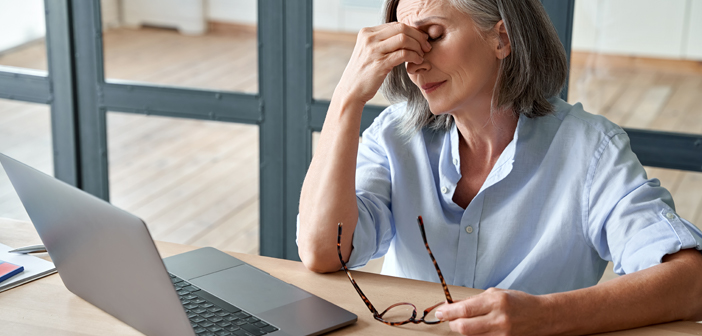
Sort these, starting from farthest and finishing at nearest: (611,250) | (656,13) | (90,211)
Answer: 1. (656,13)
2. (611,250)
3. (90,211)

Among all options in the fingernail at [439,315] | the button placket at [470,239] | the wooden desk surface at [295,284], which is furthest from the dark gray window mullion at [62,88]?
the fingernail at [439,315]

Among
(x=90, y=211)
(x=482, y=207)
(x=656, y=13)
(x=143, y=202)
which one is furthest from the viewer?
(x=143, y=202)

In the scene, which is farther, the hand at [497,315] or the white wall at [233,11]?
the white wall at [233,11]

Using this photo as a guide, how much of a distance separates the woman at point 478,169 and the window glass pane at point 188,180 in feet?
4.12

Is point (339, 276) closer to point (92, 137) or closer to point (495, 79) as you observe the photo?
point (495, 79)

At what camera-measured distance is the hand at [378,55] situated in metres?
1.24

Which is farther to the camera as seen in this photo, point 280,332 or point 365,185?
point 365,185

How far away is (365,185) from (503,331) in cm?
49

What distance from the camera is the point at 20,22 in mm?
2455

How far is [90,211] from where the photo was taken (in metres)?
0.88

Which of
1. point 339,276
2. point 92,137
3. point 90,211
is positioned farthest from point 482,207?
point 92,137

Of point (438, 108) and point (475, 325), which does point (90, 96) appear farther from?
point (475, 325)

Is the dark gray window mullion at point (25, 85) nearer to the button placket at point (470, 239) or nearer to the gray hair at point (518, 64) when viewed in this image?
the gray hair at point (518, 64)

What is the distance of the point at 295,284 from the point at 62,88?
159 centimetres
